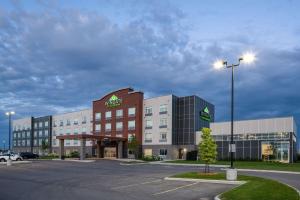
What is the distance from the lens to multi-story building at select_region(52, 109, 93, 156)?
9243 cm

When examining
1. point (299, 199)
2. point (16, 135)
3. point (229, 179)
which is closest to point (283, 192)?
point (299, 199)

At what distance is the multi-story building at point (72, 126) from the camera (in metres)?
92.4

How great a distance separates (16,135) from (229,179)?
110 meters

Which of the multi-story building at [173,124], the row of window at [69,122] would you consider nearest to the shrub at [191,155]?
the multi-story building at [173,124]

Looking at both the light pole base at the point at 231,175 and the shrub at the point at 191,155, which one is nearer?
the light pole base at the point at 231,175

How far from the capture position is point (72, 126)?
324ft

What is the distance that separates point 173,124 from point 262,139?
18506mm

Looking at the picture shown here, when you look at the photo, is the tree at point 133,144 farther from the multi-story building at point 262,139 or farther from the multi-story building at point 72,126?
the multi-story building at point 72,126

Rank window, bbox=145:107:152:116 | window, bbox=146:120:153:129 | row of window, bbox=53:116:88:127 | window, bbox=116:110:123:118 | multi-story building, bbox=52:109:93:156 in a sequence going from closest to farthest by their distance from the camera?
window, bbox=146:120:153:129 < window, bbox=145:107:152:116 < window, bbox=116:110:123:118 < multi-story building, bbox=52:109:93:156 < row of window, bbox=53:116:88:127

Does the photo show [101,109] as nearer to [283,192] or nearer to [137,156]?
[137,156]

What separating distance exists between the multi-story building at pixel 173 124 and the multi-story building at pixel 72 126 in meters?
19.7

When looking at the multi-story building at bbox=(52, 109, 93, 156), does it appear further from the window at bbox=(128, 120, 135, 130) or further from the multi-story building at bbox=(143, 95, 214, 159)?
the multi-story building at bbox=(143, 95, 214, 159)

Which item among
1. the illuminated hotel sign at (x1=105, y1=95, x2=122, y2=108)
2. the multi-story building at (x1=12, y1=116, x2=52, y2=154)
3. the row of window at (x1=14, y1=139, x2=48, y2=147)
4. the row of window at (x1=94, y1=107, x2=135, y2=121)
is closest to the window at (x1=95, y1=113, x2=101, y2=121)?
the row of window at (x1=94, y1=107, x2=135, y2=121)

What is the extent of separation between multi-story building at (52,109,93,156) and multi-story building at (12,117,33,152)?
1454 cm
